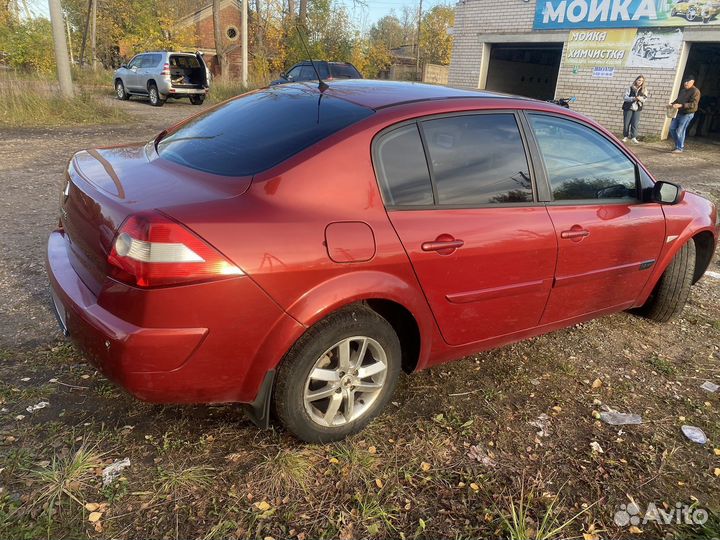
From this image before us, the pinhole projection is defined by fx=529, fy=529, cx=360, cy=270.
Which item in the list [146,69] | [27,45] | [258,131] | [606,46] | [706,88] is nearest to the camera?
[258,131]

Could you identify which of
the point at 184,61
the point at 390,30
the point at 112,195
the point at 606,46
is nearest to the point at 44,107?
the point at 184,61

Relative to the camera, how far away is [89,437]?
244cm

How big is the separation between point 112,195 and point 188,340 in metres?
0.75

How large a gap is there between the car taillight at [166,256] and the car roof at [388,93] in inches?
45.5

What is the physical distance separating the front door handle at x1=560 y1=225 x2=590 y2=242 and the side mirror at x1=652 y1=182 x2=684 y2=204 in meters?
0.72

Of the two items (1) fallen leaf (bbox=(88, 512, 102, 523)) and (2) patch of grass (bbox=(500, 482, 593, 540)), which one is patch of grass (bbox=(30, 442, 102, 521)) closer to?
(1) fallen leaf (bbox=(88, 512, 102, 523))

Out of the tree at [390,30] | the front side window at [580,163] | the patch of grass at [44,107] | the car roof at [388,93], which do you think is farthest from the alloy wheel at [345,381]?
the tree at [390,30]

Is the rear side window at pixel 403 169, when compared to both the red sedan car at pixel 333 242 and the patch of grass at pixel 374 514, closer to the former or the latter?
the red sedan car at pixel 333 242

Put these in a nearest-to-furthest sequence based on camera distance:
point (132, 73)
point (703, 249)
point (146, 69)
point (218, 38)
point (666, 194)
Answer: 1. point (666, 194)
2. point (703, 249)
3. point (146, 69)
4. point (132, 73)
5. point (218, 38)

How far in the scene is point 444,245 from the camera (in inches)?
99.9

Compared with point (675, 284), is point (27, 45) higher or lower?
higher

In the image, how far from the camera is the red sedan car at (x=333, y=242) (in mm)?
2035

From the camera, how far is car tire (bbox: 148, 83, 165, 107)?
1884 cm

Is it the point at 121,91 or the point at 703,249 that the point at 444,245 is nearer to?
the point at 703,249
